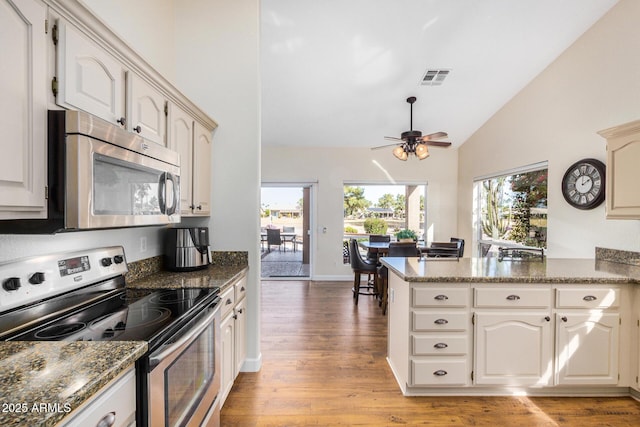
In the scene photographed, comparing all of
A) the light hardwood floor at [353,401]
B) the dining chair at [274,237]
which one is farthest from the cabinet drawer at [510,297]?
the dining chair at [274,237]

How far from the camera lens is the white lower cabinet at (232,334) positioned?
199 centimetres

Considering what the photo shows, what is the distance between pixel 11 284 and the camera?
118 cm

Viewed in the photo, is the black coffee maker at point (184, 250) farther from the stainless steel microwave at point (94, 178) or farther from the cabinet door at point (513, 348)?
the cabinet door at point (513, 348)

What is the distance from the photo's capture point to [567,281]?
2.14 meters

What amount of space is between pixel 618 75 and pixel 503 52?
1106 millimetres

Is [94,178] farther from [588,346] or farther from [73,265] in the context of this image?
[588,346]

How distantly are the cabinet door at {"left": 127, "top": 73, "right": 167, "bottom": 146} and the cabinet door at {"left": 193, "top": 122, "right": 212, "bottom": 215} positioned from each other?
39cm

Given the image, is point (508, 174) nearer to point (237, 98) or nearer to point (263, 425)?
point (237, 98)

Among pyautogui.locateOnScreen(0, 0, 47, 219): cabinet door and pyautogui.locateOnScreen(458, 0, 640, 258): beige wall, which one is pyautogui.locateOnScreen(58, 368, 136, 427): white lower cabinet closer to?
pyautogui.locateOnScreen(0, 0, 47, 219): cabinet door

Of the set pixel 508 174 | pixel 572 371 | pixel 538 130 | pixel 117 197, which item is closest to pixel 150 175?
pixel 117 197

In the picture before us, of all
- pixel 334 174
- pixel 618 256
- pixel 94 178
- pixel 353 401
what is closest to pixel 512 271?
pixel 618 256

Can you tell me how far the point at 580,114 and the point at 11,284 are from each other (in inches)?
184

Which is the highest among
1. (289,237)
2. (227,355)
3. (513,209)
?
(513,209)

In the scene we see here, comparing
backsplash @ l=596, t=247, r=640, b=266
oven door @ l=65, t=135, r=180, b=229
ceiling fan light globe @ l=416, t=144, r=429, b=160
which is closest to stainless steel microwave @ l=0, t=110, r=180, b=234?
oven door @ l=65, t=135, r=180, b=229
